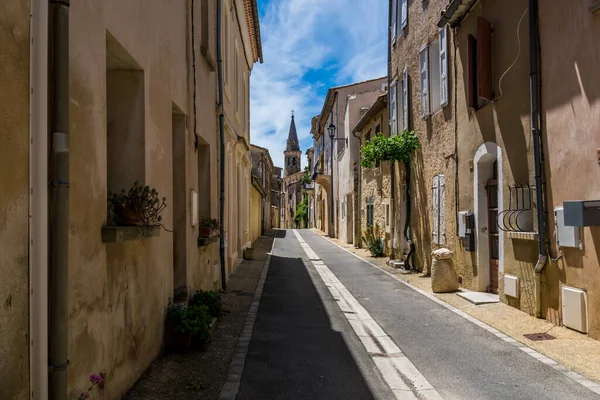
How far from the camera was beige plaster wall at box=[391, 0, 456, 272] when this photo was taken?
1053 centimetres

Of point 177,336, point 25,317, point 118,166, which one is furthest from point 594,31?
point 25,317

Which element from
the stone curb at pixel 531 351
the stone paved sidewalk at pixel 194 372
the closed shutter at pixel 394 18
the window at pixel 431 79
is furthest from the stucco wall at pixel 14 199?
the closed shutter at pixel 394 18

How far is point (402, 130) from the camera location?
1414 centimetres

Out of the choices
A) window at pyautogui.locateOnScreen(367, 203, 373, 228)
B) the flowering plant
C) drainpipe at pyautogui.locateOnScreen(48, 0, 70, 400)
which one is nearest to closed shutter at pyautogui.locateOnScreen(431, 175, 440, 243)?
window at pyautogui.locateOnScreen(367, 203, 373, 228)

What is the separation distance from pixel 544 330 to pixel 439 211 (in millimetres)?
4934

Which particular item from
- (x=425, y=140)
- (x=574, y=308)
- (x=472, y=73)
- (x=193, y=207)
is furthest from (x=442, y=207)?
(x=193, y=207)

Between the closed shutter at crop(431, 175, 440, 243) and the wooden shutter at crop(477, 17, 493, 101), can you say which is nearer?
the wooden shutter at crop(477, 17, 493, 101)

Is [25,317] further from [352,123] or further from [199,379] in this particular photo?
[352,123]

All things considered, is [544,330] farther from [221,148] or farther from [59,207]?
[221,148]

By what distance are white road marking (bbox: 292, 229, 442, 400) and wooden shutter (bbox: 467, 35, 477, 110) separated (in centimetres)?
437

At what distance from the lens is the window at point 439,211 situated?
10.9 meters

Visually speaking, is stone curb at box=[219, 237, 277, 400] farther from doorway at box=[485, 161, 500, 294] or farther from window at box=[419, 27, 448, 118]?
window at box=[419, 27, 448, 118]

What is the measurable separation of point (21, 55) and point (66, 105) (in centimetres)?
43

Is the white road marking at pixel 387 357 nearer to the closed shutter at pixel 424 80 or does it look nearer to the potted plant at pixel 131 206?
the potted plant at pixel 131 206
